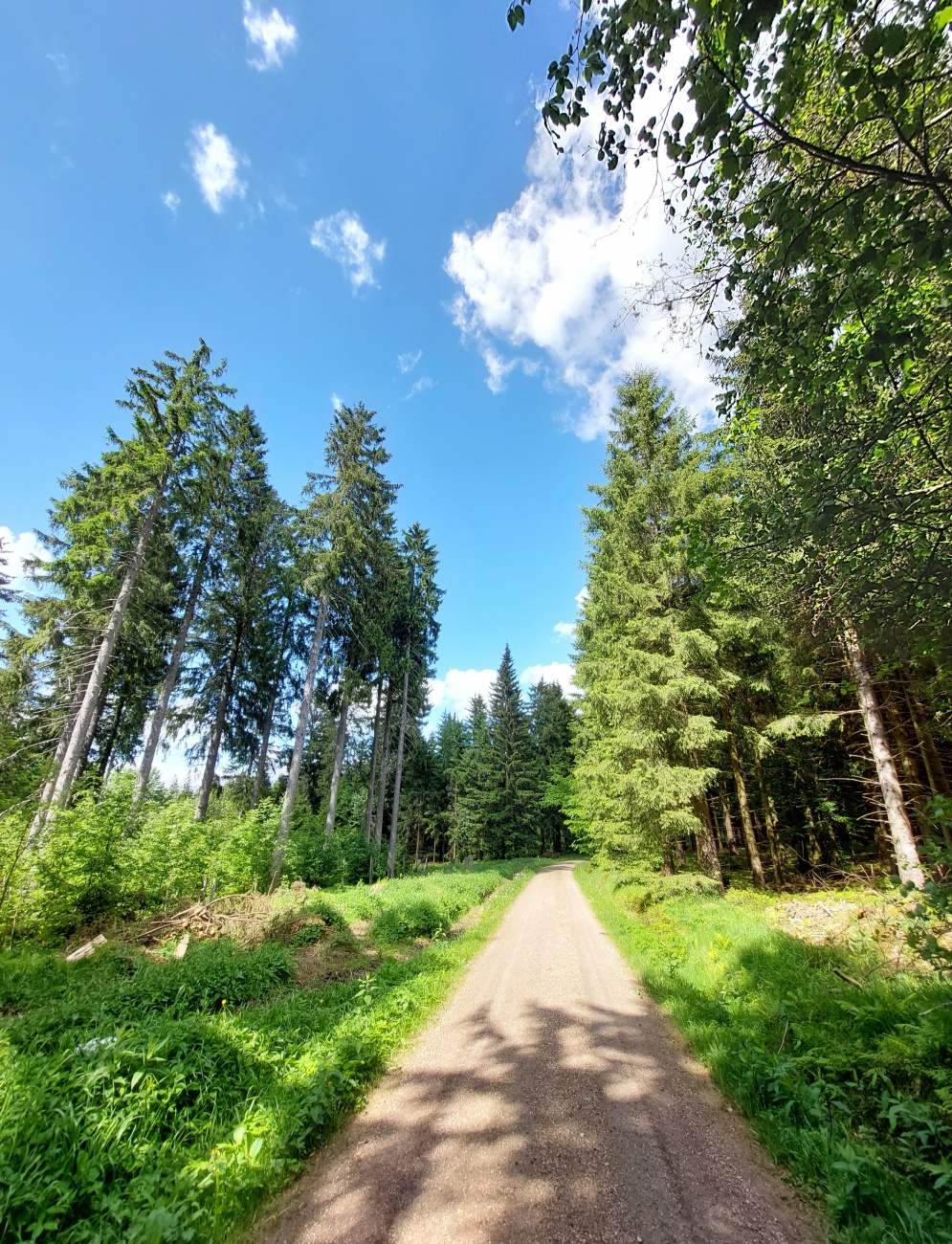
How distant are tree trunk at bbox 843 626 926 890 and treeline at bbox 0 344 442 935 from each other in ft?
44.3

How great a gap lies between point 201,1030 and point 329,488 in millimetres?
16215

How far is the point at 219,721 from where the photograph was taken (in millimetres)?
18734

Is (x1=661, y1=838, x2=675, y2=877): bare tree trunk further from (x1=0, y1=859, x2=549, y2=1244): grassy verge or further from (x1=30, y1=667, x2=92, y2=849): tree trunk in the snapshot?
(x1=30, y1=667, x2=92, y2=849): tree trunk

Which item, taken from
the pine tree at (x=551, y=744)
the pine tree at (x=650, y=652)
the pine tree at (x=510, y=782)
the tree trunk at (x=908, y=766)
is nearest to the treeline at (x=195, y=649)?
the pine tree at (x=650, y=652)

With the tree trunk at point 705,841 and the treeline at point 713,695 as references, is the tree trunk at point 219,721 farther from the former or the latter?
the tree trunk at point 705,841

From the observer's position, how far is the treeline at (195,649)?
30.3ft

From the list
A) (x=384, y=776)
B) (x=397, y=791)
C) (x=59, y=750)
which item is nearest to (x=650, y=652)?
(x=384, y=776)

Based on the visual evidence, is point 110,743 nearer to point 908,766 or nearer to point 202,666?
point 202,666

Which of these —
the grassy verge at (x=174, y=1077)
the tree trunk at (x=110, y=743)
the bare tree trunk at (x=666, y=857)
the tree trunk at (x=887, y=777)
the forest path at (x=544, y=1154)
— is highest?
the tree trunk at (x=110, y=743)

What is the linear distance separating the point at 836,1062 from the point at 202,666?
21.4 meters

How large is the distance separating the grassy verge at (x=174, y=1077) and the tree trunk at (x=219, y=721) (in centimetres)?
1270

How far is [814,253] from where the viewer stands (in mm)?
2555

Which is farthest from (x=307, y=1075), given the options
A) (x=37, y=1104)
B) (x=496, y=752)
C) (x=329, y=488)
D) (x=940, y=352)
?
(x=496, y=752)

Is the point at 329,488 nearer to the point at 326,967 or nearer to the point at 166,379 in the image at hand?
the point at 166,379
